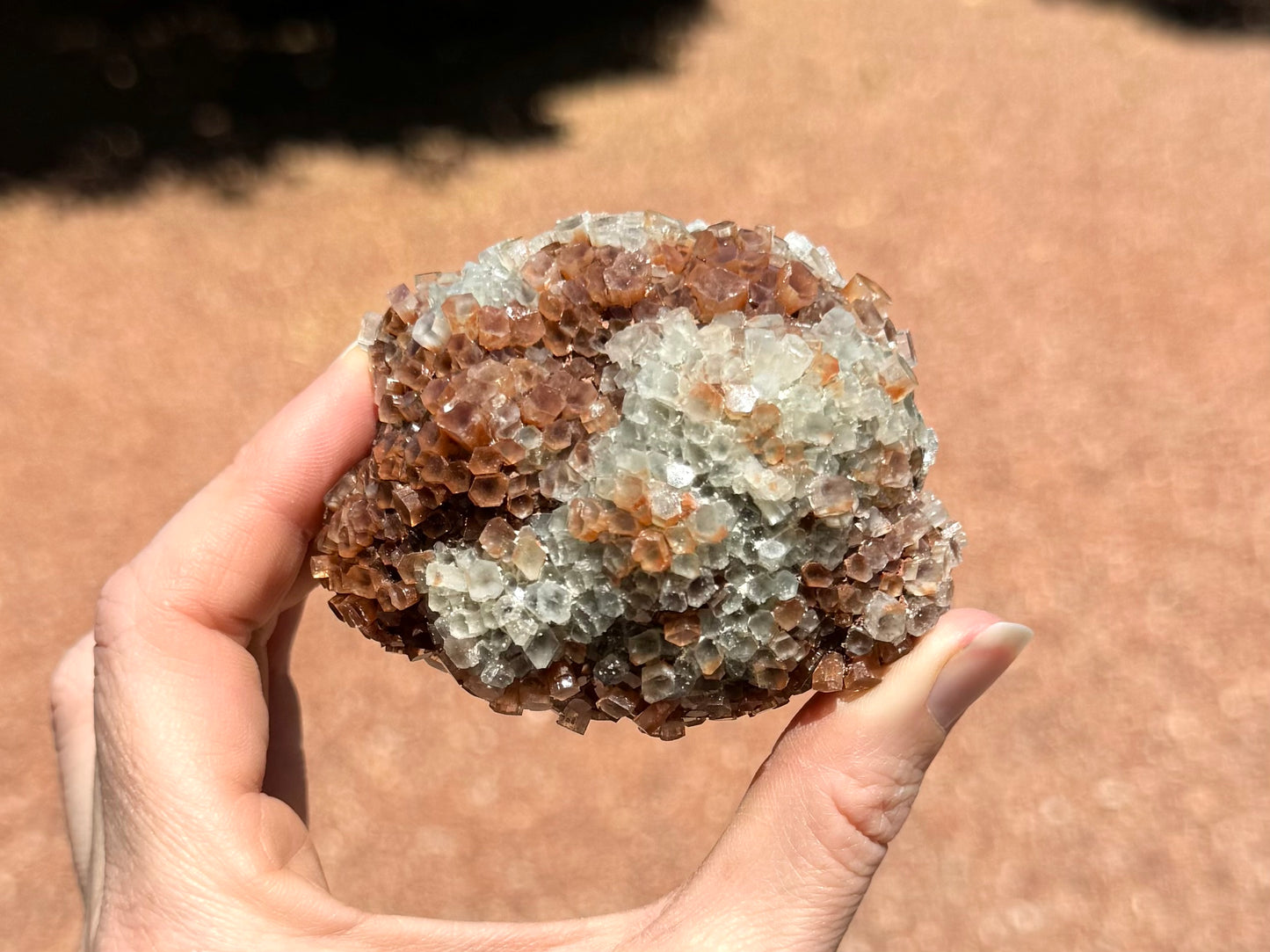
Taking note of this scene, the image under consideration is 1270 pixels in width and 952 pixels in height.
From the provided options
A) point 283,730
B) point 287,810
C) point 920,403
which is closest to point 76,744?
point 283,730

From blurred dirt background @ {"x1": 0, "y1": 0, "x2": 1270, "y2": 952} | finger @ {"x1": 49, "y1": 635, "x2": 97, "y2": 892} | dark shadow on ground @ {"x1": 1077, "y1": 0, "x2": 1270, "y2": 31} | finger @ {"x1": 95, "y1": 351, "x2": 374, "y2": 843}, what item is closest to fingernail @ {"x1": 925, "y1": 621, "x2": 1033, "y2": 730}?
finger @ {"x1": 95, "y1": 351, "x2": 374, "y2": 843}

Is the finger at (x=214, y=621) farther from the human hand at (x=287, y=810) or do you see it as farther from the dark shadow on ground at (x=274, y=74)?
the dark shadow on ground at (x=274, y=74)

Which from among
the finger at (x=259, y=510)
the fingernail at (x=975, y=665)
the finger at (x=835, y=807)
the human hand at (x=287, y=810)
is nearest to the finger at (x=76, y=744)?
the human hand at (x=287, y=810)

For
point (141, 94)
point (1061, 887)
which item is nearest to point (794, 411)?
point (1061, 887)

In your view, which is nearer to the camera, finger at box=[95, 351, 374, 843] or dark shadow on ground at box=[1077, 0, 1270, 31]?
finger at box=[95, 351, 374, 843]

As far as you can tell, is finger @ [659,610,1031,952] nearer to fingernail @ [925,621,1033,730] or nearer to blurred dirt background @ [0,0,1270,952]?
fingernail @ [925,621,1033,730]
